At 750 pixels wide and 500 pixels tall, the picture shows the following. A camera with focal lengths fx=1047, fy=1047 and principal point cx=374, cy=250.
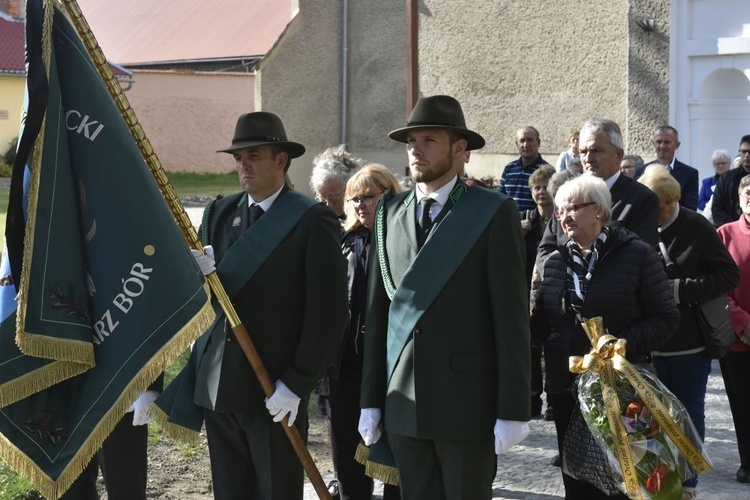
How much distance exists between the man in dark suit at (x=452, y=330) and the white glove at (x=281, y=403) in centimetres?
38

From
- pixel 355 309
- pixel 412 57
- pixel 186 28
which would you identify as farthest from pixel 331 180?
pixel 186 28

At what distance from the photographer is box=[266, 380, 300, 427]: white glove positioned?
4.20m

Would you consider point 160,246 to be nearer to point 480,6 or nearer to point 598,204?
point 598,204

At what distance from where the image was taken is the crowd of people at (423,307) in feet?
12.7

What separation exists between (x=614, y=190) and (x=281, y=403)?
7.51 ft

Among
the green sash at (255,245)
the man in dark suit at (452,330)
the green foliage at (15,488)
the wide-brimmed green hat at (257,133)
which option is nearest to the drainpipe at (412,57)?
the green foliage at (15,488)

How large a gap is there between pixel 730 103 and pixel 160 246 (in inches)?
378

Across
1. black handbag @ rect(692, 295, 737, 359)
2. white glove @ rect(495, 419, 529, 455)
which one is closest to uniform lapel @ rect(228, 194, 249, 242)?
white glove @ rect(495, 419, 529, 455)

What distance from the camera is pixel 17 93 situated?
3531 cm

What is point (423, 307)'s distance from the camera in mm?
3875

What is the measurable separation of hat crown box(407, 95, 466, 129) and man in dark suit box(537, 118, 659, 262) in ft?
5.11

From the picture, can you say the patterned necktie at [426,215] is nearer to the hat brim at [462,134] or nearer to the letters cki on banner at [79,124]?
the hat brim at [462,134]

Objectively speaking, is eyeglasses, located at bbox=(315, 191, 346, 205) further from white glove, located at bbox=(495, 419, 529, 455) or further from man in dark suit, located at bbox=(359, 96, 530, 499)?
white glove, located at bbox=(495, 419, 529, 455)

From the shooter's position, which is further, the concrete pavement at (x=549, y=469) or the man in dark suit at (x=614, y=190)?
the concrete pavement at (x=549, y=469)
